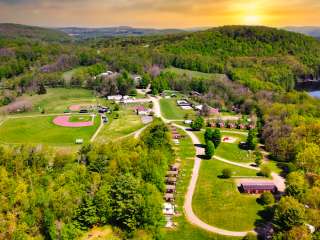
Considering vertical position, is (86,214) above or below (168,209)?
above

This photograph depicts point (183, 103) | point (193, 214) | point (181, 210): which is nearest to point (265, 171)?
point (193, 214)

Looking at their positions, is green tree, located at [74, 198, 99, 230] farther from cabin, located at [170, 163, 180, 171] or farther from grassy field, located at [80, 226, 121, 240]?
cabin, located at [170, 163, 180, 171]

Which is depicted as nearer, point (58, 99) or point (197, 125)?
point (197, 125)

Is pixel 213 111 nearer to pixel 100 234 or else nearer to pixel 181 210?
pixel 181 210

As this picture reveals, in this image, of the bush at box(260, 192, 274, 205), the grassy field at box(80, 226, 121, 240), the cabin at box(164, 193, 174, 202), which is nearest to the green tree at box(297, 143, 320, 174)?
the bush at box(260, 192, 274, 205)

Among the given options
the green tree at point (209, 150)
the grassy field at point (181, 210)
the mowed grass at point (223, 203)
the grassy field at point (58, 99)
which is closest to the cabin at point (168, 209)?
the grassy field at point (181, 210)

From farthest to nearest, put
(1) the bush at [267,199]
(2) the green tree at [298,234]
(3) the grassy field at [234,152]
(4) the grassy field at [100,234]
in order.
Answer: (3) the grassy field at [234,152]
(1) the bush at [267,199]
(4) the grassy field at [100,234]
(2) the green tree at [298,234]

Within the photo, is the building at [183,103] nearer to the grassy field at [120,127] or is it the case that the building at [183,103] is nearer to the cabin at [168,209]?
the grassy field at [120,127]
